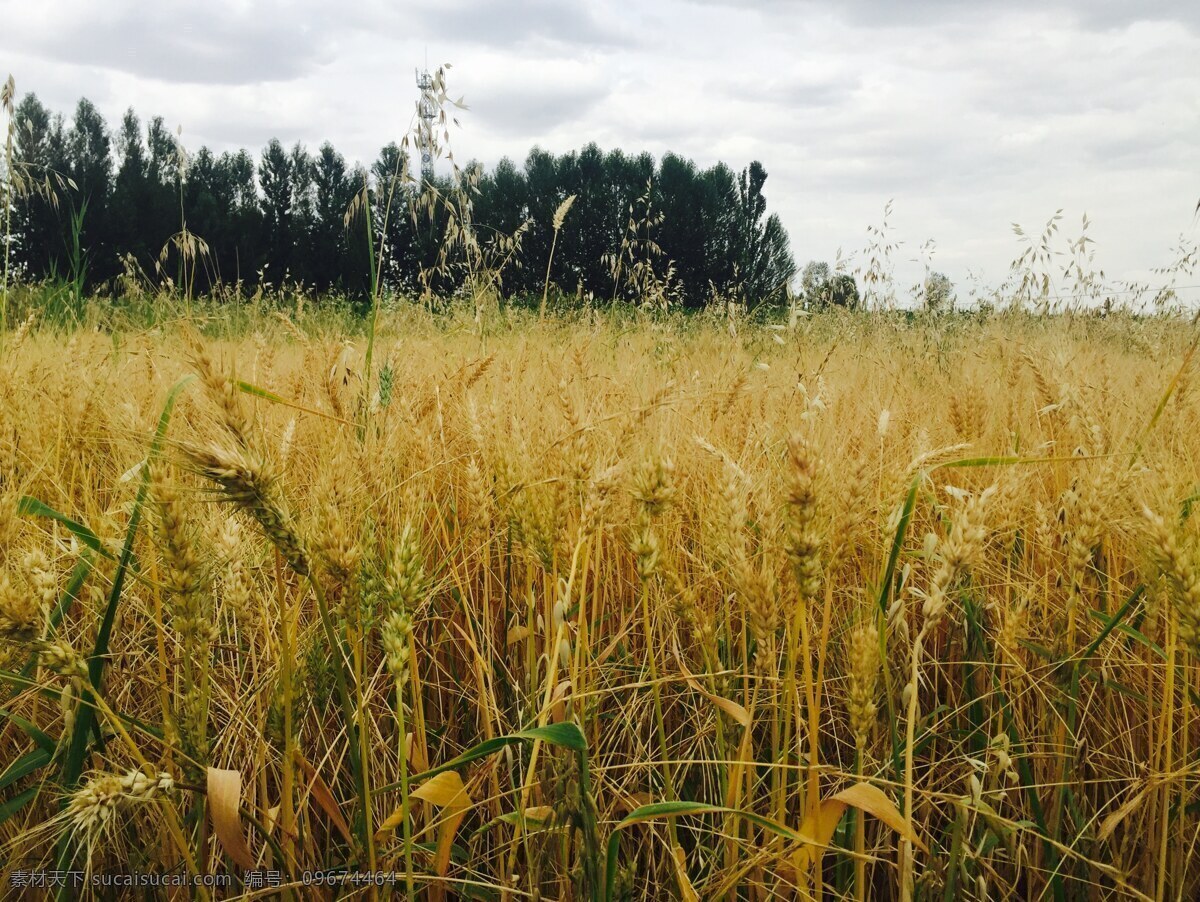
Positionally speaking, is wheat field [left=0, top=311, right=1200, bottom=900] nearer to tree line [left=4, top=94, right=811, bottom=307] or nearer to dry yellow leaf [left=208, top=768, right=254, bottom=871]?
dry yellow leaf [left=208, top=768, right=254, bottom=871]

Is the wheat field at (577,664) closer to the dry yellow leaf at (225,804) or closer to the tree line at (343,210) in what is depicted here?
the dry yellow leaf at (225,804)

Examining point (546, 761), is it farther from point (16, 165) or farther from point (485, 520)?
point (16, 165)

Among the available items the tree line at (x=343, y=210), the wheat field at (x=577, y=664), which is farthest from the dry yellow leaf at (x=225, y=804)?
the tree line at (x=343, y=210)

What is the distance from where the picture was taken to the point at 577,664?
989 millimetres

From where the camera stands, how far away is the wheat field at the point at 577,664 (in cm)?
87

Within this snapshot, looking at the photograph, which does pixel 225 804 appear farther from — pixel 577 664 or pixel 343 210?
pixel 343 210

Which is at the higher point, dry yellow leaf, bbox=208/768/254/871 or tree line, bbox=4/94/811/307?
tree line, bbox=4/94/811/307

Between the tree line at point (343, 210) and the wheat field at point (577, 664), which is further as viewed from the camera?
the tree line at point (343, 210)

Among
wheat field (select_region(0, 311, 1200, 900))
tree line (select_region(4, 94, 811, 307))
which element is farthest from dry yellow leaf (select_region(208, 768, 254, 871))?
tree line (select_region(4, 94, 811, 307))

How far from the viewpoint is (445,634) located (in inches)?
54.3

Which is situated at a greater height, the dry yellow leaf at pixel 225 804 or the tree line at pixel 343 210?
the tree line at pixel 343 210

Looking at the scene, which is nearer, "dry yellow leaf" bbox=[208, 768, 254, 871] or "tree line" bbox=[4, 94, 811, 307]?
"dry yellow leaf" bbox=[208, 768, 254, 871]

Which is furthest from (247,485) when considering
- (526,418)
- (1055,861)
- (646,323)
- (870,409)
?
(646,323)

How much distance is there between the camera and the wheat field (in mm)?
874
